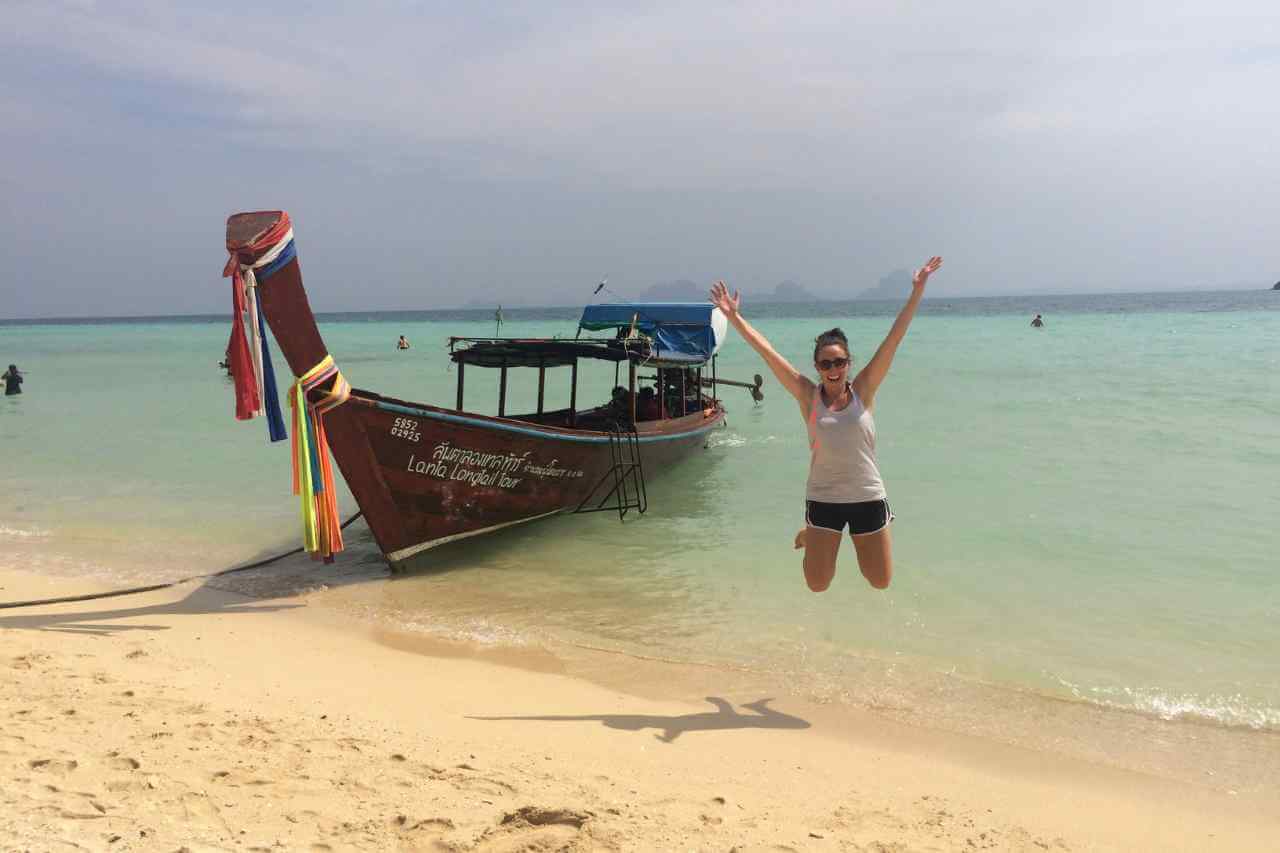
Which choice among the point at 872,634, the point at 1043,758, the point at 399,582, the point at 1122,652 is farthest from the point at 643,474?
the point at 1043,758

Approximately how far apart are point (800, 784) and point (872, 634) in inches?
109

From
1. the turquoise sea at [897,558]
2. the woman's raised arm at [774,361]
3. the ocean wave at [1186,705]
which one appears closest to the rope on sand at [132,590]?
the turquoise sea at [897,558]

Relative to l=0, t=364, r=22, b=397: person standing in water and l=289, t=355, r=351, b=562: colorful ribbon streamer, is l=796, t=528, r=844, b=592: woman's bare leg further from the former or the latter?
l=0, t=364, r=22, b=397: person standing in water

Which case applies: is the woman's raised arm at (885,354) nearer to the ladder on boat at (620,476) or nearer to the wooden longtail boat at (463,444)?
the wooden longtail boat at (463,444)

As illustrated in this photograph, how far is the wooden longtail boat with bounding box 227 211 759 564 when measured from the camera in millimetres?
6879

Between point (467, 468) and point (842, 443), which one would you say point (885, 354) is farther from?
point (467, 468)

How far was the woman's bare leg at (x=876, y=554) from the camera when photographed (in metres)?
4.73

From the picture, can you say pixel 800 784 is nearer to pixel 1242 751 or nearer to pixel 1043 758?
pixel 1043 758

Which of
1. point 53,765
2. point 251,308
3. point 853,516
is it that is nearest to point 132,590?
point 251,308

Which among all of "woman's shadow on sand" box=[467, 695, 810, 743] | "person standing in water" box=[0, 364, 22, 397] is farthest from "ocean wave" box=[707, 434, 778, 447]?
"person standing in water" box=[0, 364, 22, 397]

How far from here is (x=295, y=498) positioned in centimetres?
1241

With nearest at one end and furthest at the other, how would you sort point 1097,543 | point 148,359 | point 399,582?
point 399,582 < point 1097,543 < point 148,359

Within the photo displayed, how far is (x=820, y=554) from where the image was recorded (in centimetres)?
486

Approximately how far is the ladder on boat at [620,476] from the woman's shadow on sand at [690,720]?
5164mm
